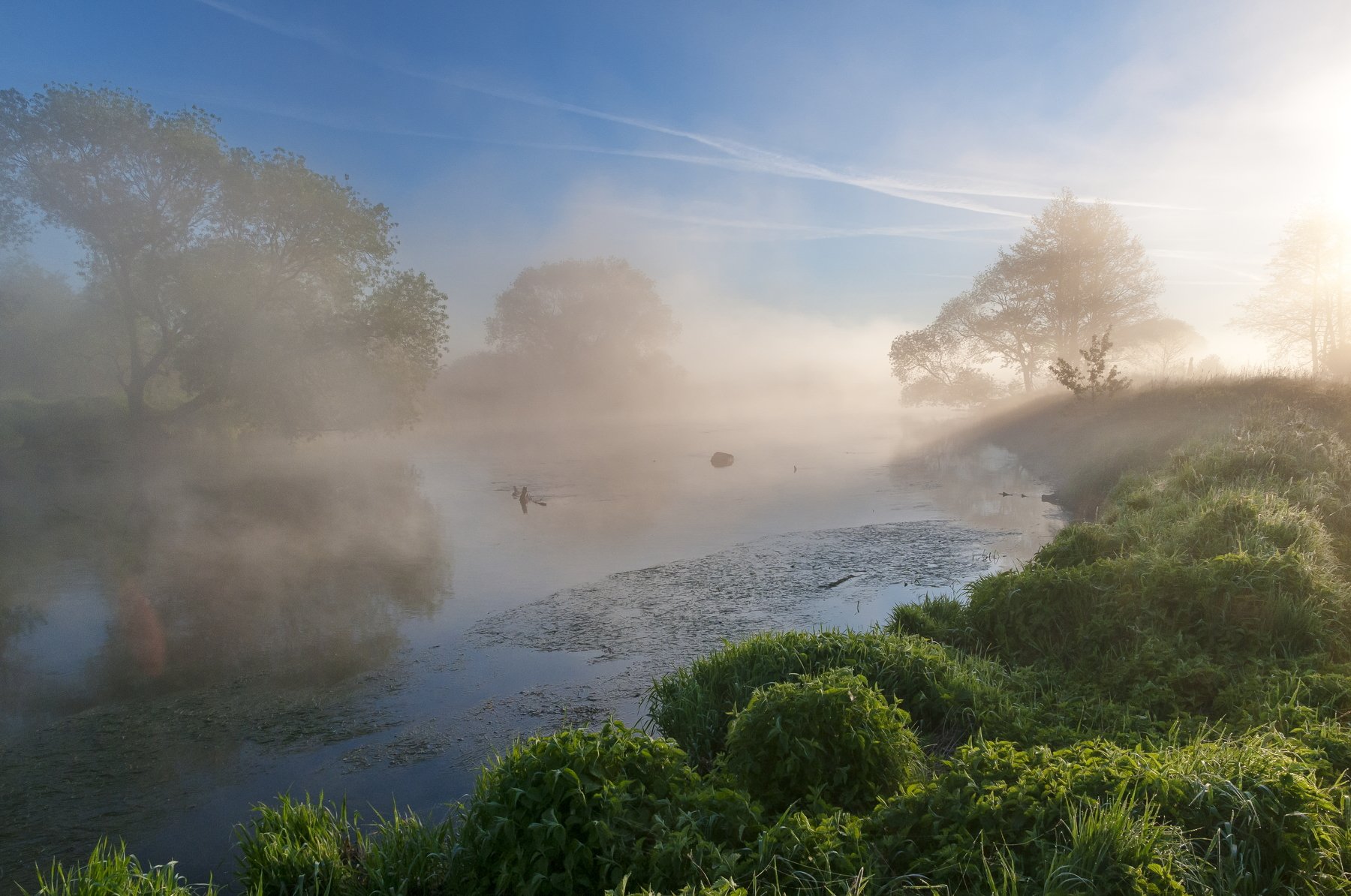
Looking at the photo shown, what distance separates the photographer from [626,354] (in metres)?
70.6

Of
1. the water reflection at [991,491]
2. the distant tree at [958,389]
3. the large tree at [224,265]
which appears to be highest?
the large tree at [224,265]

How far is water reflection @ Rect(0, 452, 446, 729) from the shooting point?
9055 mm

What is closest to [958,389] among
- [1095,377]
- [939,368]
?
[939,368]

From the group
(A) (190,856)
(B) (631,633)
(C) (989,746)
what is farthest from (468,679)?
(C) (989,746)

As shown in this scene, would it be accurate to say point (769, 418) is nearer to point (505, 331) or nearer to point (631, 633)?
point (505, 331)

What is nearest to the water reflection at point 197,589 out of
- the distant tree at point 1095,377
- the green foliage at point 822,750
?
A: the green foliage at point 822,750

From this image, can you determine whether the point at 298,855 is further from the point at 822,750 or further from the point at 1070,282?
the point at 1070,282

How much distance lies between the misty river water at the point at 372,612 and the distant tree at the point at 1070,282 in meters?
21.1

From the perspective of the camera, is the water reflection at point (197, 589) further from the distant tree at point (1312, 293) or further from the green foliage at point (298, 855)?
the distant tree at point (1312, 293)

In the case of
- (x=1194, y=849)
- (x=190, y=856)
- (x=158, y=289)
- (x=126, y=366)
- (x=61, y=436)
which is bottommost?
(x=190, y=856)

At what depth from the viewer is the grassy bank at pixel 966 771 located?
145 inches

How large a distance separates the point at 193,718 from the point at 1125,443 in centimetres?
2137

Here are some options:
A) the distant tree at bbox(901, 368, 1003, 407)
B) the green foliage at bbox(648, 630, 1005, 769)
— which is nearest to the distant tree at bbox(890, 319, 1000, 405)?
the distant tree at bbox(901, 368, 1003, 407)

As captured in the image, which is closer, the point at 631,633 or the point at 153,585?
the point at 631,633
